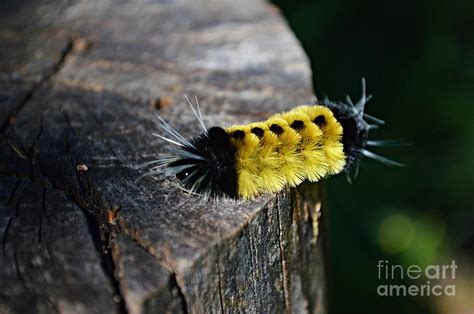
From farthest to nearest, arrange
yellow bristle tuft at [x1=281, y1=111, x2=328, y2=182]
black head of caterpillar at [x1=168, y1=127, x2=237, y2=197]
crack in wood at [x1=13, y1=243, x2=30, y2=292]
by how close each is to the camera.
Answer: yellow bristle tuft at [x1=281, y1=111, x2=328, y2=182] < black head of caterpillar at [x1=168, y1=127, x2=237, y2=197] < crack in wood at [x1=13, y1=243, x2=30, y2=292]

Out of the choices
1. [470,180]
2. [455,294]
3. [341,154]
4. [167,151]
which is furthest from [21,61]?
[455,294]

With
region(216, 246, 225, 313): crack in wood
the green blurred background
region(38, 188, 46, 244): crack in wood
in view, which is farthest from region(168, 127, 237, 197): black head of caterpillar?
the green blurred background

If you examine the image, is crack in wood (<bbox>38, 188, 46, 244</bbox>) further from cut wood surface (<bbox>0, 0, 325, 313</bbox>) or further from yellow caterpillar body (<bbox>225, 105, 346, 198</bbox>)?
yellow caterpillar body (<bbox>225, 105, 346, 198</bbox>)

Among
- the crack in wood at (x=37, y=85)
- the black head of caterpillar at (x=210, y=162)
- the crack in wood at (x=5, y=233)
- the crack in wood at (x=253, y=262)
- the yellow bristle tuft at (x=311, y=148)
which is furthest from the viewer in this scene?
the crack in wood at (x=37, y=85)

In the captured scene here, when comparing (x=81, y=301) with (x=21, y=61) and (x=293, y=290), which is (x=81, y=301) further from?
(x=21, y=61)

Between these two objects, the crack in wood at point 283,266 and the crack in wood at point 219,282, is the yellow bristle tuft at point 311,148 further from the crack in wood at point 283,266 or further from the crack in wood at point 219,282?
the crack in wood at point 219,282

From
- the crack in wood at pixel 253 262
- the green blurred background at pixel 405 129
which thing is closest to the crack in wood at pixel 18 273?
the crack in wood at pixel 253 262
